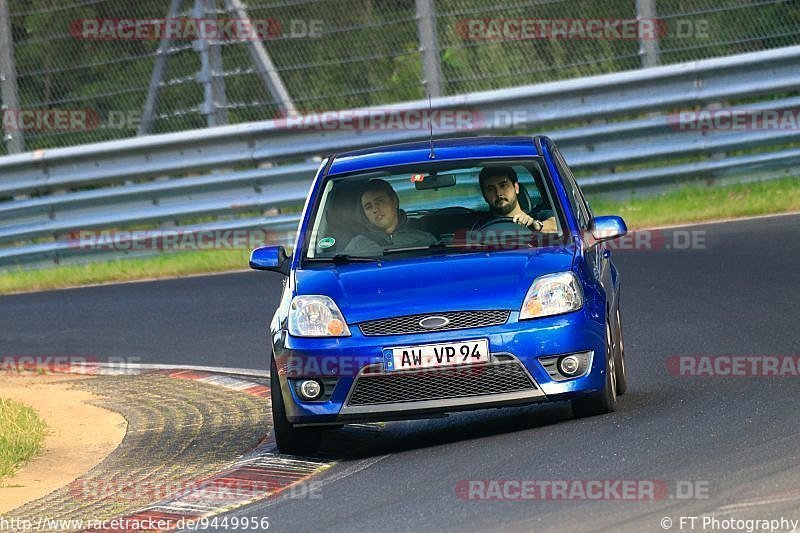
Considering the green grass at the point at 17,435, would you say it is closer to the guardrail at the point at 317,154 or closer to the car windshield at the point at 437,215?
the car windshield at the point at 437,215

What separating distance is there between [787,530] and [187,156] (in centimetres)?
1265

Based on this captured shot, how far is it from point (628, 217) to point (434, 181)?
761cm

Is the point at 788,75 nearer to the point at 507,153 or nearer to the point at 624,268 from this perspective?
the point at 624,268

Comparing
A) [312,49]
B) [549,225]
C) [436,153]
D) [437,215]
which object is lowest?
[549,225]

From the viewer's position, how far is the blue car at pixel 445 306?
8.25 metres

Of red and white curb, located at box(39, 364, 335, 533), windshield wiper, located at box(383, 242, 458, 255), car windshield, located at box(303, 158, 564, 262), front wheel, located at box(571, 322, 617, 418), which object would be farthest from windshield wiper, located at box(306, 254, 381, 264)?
front wheel, located at box(571, 322, 617, 418)

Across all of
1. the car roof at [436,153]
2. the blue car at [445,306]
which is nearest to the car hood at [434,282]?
the blue car at [445,306]

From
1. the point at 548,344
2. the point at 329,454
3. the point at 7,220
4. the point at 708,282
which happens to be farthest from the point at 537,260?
the point at 7,220

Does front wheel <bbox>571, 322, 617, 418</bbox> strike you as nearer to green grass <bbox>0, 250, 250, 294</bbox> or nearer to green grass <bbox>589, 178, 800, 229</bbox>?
green grass <bbox>589, 178, 800, 229</bbox>

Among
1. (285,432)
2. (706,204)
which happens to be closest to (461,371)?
(285,432)

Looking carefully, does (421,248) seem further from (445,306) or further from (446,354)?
(446,354)

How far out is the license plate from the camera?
820 cm

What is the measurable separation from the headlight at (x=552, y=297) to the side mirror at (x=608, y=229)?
759 mm

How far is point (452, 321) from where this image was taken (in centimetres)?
828
